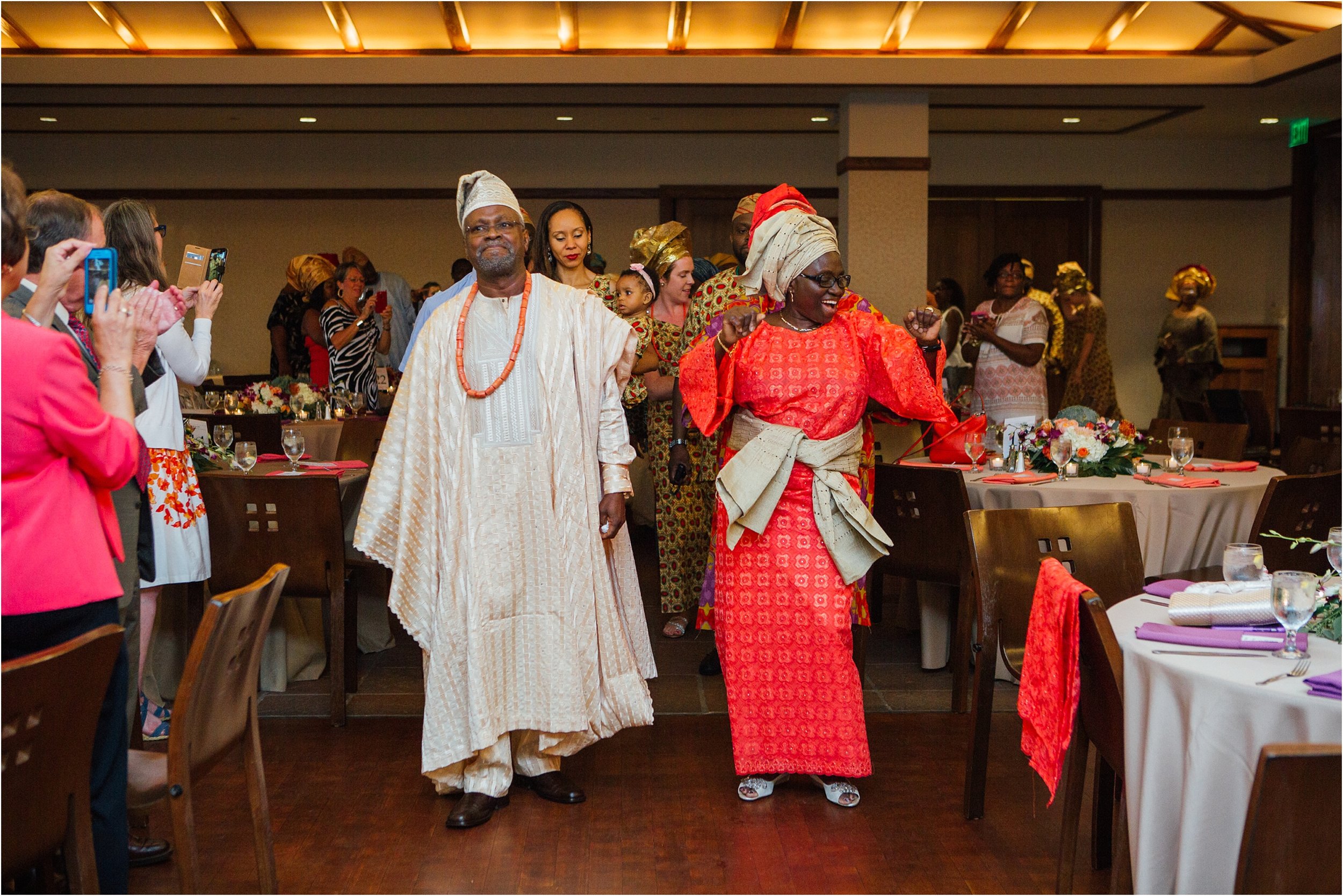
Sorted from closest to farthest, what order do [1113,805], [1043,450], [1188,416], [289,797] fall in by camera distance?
[1113,805] → [289,797] → [1043,450] → [1188,416]

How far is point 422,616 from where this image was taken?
339cm

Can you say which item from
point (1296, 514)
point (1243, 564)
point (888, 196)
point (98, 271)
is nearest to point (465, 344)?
point (98, 271)

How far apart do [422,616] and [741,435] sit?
106 centimetres

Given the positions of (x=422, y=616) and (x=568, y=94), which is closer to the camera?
(x=422, y=616)

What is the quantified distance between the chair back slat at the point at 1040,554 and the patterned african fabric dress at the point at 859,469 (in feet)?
1.57

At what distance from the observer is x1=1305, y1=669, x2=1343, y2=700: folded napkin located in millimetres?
1979

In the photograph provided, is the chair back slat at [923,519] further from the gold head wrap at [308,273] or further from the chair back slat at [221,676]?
the gold head wrap at [308,273]

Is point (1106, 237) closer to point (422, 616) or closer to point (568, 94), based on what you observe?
point (568, 94)

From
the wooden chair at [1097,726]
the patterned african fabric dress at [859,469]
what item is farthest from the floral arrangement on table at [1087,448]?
the wooden chair at [1097,726]

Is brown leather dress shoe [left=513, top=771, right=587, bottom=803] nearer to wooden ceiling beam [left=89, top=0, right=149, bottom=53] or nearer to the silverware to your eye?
the silverware

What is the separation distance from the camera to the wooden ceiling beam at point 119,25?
8039mm

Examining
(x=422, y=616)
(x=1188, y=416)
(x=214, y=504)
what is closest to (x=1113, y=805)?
(x=422, y=616)

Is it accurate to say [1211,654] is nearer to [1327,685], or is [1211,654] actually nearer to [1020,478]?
[1327,685]

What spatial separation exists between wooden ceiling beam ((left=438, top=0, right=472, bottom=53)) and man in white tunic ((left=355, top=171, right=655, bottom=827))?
204 inches
